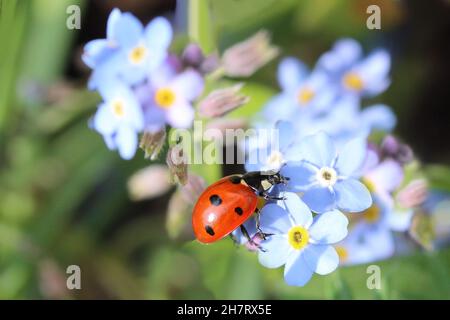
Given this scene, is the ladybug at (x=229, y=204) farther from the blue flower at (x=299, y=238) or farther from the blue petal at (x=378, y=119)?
the blue petal at (x=378, y=119)

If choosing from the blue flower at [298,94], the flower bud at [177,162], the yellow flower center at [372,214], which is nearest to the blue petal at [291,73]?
the blue flower at [298,94]

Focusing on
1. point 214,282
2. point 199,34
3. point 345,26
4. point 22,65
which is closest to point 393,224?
point 214,282

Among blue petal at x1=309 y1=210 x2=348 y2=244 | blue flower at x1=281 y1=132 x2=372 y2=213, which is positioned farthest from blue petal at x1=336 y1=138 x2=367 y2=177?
blue petal at x1=309 y1=210 x2=348 y2=244

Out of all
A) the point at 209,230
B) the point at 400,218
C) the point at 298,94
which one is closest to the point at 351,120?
the point at 298,94

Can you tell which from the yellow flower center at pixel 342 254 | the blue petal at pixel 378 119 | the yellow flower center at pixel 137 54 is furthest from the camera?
the blue petal at pixel 378 119

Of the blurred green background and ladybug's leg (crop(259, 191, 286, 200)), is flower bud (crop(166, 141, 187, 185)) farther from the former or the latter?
the blurred green background

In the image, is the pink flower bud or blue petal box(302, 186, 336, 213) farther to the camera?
the pink flower bud
